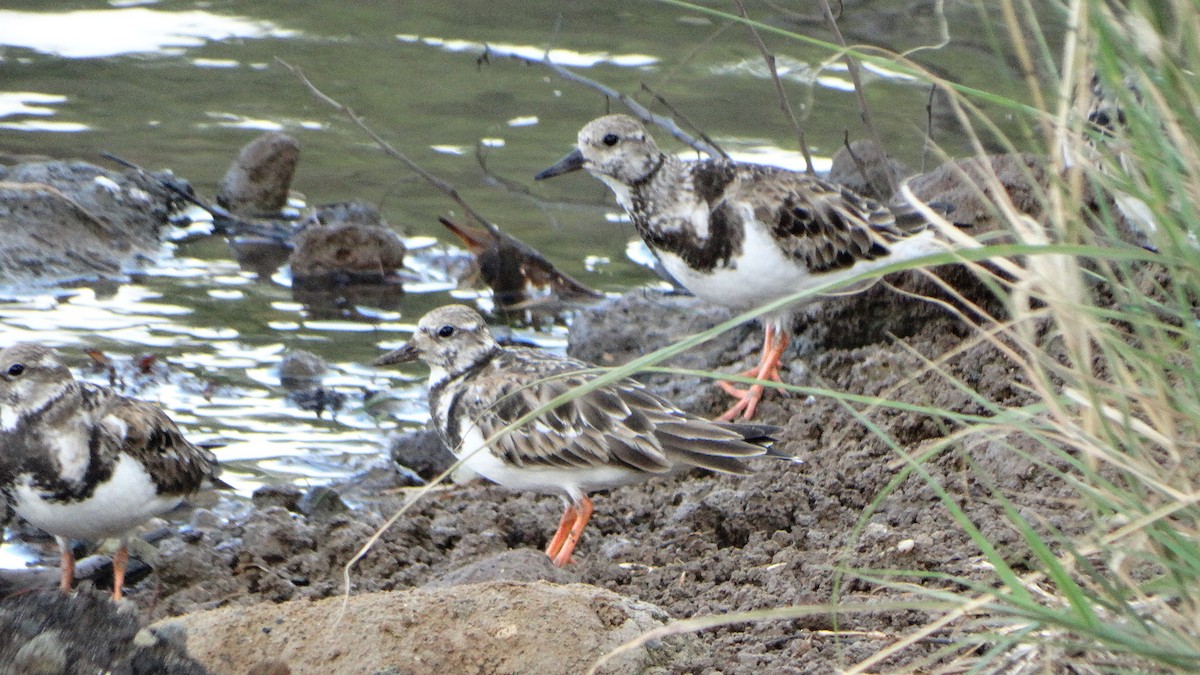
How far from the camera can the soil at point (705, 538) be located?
→ 10.4 feet

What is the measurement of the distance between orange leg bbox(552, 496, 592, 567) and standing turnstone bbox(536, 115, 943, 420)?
1.37 meters

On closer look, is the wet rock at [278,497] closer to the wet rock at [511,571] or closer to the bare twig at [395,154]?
the wet rock at [511,571]

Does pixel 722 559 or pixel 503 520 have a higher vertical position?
pixel 722 559

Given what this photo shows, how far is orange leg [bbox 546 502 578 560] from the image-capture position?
16.2ft

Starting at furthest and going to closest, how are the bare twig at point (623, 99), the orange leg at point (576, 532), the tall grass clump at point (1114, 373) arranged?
the bare twig at point (623, 99) → the orange leg at point (576, 532) → the tall grass clump at point (1114, 373)

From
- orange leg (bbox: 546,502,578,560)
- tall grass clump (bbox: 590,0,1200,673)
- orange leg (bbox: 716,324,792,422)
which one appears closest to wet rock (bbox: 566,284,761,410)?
orange leg (bbox: 716,324,792,422)

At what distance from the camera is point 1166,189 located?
7.98 ft

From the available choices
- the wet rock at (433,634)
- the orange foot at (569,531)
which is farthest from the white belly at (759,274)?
the wet rock at (433,634)

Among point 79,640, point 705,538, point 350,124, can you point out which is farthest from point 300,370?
point 79,640

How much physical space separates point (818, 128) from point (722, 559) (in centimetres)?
728

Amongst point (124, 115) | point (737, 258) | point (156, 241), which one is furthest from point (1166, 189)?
point (124, 115)

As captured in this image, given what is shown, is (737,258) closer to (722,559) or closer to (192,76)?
(722,559)

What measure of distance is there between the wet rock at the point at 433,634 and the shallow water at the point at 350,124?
3.25 m

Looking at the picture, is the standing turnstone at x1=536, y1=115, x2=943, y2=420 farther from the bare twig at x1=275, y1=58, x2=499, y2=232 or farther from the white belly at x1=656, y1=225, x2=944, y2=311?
the bare twig at x1=275, y1=58, x2=499, y2=232
